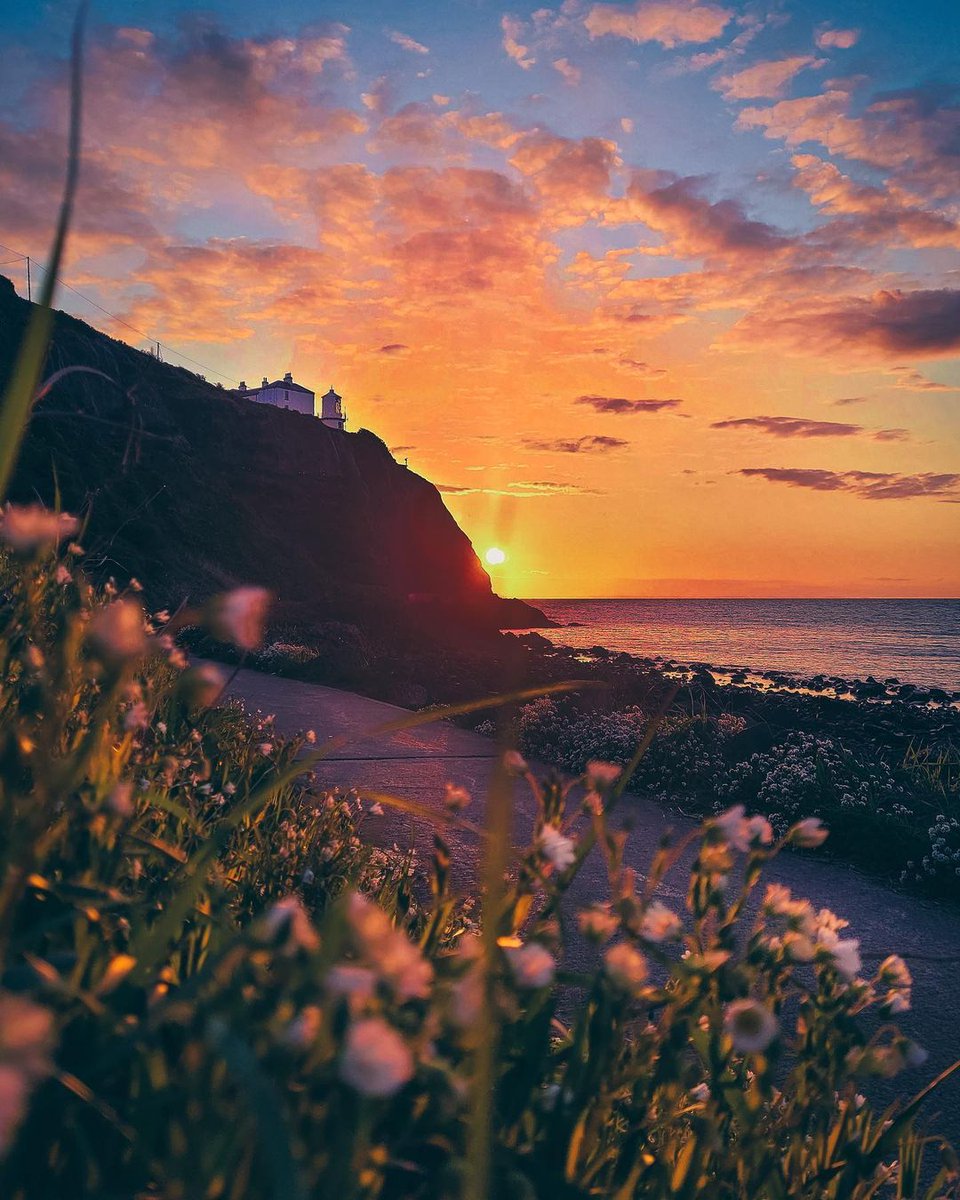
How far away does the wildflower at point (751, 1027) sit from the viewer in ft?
3.36

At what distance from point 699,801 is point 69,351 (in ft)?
108

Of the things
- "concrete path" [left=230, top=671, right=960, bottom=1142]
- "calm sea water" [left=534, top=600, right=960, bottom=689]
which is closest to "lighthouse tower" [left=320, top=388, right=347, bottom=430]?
"calm sea water" [left=534, top=600, right=960, bottom=689]

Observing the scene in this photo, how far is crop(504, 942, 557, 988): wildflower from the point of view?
0.95 meters

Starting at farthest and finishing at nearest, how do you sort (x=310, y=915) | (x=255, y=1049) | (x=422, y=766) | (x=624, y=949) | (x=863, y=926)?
(x=422, y=766) → (x=863, y=926) → (x=310, y=915) → (x=624, y=949) → (x=255, y=1049)

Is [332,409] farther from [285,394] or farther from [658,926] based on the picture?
[658,926]

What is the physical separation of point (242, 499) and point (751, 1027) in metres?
41.4

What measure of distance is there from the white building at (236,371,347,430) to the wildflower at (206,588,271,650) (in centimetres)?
7101

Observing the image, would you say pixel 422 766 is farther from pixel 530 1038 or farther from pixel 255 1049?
pixel 255 1049

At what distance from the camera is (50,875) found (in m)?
1.42

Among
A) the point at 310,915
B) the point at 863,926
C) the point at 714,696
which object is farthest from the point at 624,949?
the point at 714,696

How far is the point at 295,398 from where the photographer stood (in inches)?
2844

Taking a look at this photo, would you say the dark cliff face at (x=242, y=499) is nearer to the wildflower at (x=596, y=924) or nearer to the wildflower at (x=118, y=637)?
the wildflower at (x=118, y=637)

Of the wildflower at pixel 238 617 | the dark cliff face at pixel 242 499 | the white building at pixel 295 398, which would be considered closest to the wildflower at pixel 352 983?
the wildflower at pixel 238 617

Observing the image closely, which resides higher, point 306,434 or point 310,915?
point 306,434
